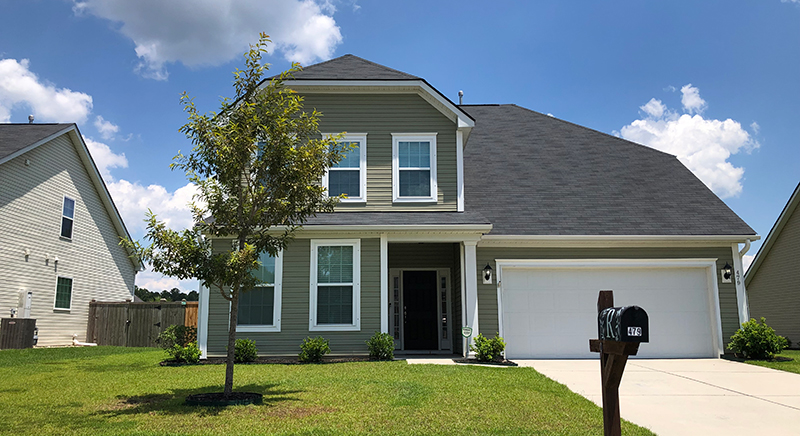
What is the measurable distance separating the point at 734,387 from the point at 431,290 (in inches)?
295

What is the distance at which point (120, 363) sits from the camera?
11.2 metres

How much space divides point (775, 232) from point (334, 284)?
1502 cm

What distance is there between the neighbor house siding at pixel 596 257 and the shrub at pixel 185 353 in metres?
6.12

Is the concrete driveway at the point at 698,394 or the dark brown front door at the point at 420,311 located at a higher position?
the dark brown front door at the point at 420,311

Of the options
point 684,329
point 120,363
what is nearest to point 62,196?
point 120,363

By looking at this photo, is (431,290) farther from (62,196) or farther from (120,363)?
(62,196)

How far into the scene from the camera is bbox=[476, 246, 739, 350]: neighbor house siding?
1236 centimetres

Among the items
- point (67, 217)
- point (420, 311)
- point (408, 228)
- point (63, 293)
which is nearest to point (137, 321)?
point (63, 293)

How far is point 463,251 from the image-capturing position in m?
12.3

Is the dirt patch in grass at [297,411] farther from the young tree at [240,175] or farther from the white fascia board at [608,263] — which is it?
the white fascia board at [608,263]

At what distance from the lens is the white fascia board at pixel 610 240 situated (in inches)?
489

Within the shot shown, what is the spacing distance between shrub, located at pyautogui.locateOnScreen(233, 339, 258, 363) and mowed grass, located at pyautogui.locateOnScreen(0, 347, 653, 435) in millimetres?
857

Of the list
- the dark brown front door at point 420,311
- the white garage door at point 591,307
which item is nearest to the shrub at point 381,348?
the white garage door at point 591,307

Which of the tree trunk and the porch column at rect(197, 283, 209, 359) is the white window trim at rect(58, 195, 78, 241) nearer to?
the porch column at rect(197, 283, 209, 359)
